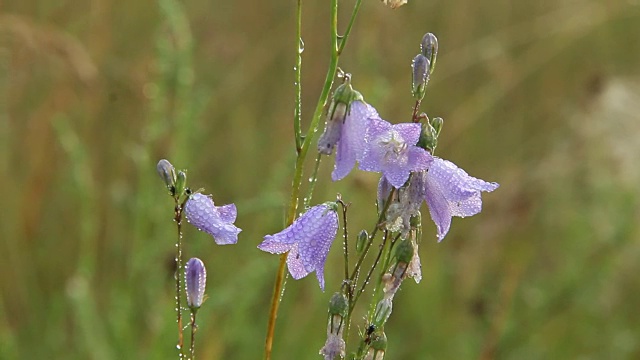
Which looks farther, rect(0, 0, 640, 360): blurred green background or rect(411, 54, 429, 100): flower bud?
rect(0, 0, 640, 360): blurred green background

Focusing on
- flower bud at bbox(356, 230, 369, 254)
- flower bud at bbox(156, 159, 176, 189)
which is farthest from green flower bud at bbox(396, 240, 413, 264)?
flower bud at bbox(156, 159, 176, 189)

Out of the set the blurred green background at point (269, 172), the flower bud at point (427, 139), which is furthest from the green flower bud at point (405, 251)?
the blurred green background at point (269, 172)

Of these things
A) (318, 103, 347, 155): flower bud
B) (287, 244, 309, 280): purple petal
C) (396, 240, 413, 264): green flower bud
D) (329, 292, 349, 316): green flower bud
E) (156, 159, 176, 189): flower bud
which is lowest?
(329, 292, 349, 316): green flower bud

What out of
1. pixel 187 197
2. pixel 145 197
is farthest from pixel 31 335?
pixel 187 197

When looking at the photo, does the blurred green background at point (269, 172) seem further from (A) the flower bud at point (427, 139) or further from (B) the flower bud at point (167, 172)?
(A) the flower bud at point (427, 139)

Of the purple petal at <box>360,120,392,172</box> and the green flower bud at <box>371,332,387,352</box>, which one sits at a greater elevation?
the purple petal at <box>360,120,392,172</box>

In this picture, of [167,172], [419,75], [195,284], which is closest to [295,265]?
[195,284]

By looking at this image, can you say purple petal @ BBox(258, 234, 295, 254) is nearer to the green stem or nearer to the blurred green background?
the green stem
